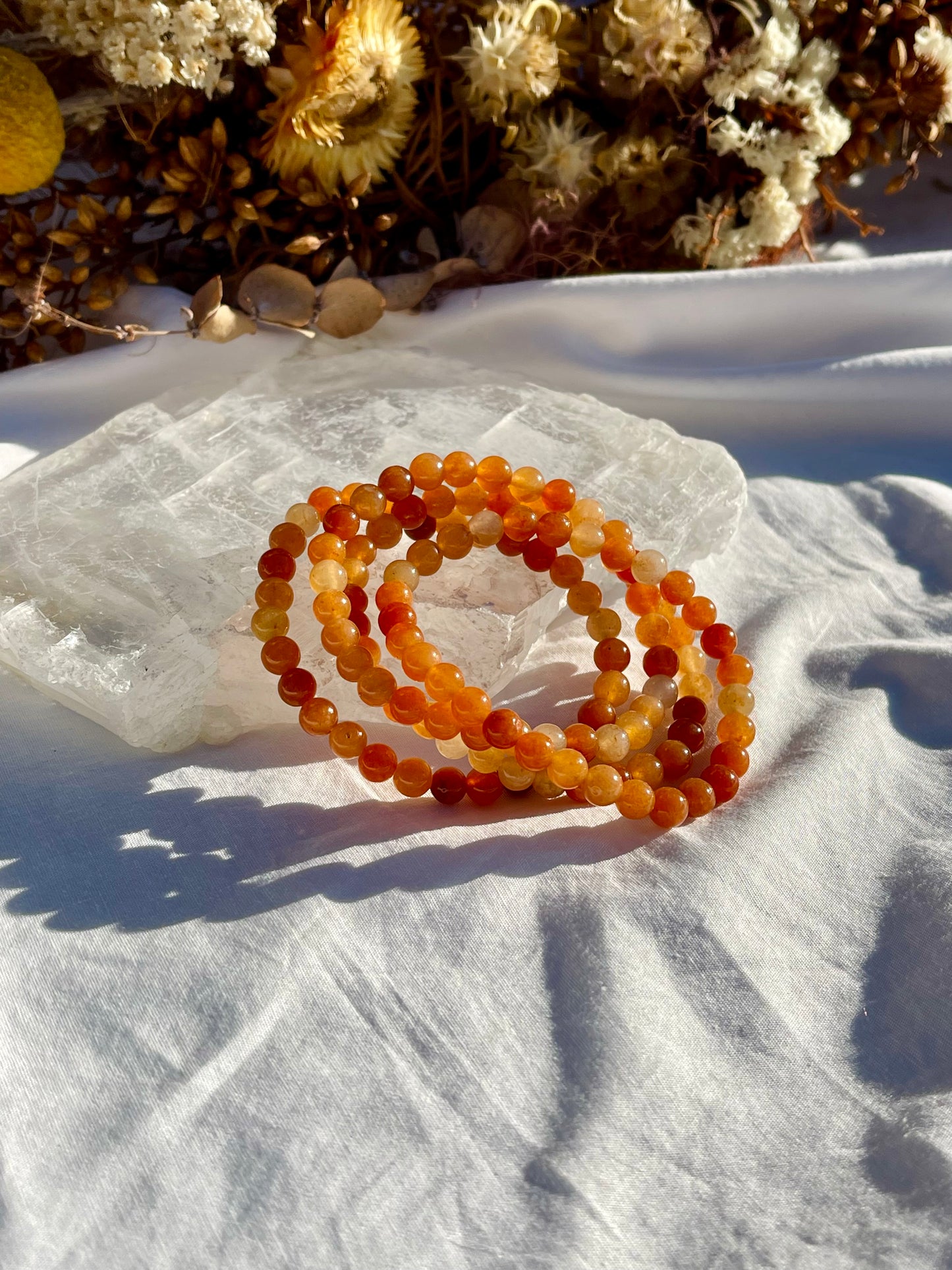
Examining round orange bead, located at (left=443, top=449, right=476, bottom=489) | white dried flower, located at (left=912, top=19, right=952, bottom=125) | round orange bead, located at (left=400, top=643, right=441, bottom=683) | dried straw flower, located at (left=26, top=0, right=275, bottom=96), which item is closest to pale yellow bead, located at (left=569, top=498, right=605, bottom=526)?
round orange bead, located at (left=443, top=449, right=476, bottom=489)

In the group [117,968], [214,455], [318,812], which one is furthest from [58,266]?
[117,968]

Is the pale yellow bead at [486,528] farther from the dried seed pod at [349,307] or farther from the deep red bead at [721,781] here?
the dried seed pod at [349,307]

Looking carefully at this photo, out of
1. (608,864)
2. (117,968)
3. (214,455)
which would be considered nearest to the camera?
(117,968)

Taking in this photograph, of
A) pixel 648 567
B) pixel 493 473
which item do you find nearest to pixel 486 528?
pixel 493 473

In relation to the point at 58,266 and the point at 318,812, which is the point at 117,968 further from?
the point at 58,266

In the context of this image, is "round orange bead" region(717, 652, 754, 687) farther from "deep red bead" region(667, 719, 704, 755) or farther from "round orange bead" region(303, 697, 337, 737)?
"round orange bead" region(303, 697, 337, 737)

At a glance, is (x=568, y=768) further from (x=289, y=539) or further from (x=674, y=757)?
(x=289, y=539)
